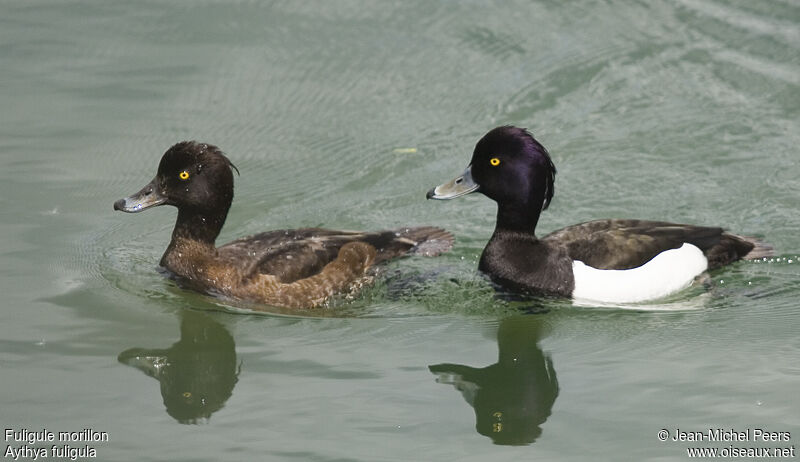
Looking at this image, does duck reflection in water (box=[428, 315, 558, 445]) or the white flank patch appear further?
the white flank patch

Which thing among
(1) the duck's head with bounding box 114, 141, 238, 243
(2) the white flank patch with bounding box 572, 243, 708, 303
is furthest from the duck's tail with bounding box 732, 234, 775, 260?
(1) the duck's head with bounding box 114, 141, 238, 243

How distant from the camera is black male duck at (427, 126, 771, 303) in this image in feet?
32.7

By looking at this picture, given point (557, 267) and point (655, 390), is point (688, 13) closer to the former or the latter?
point (557, 267)

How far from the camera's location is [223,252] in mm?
9922

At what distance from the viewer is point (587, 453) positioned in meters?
7.23

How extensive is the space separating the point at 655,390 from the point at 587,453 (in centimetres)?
101

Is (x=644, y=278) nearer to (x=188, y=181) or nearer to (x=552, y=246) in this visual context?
(x=552, y=246)

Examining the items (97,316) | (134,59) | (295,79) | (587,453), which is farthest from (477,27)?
(587,453)

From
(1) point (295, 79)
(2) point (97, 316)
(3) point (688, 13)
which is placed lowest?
(2) point (97, 316)

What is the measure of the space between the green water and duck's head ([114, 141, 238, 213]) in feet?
2.31

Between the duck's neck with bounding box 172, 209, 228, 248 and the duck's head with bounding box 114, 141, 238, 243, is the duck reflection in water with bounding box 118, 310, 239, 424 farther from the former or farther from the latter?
the duck's head with bounding box 114, 141, 238, 243

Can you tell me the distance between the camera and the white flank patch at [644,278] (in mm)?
9883

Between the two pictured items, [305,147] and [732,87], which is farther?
[732,87]

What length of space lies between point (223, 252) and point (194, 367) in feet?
5.08
